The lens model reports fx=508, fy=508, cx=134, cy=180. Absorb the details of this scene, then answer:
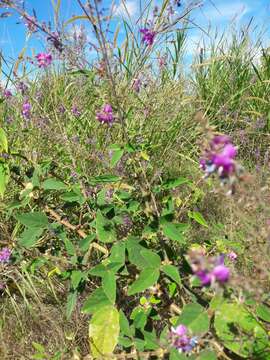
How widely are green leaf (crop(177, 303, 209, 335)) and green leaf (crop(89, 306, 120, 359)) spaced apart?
0.75 ft

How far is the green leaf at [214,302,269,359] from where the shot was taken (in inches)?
45.8

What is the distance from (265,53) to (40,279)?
3.53m

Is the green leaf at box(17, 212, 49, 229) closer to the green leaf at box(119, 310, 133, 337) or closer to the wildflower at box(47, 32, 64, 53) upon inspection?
the green leaf at box(119, 310, 133, 337)

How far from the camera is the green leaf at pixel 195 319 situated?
114 cm

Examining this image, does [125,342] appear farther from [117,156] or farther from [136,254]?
[117,156]

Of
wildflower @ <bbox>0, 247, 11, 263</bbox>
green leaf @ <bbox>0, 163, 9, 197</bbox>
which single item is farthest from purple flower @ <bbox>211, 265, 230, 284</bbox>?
wildflower @ <bbox>0, 247, 11, 263</bbox>

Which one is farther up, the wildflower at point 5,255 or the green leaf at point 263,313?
the wildflower at point 5,255

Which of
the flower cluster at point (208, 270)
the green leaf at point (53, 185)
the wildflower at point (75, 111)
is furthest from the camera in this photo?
the wildflower at point (75, 111)

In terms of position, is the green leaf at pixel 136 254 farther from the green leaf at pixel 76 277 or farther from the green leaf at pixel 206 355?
the green leaf at pixel 206 355

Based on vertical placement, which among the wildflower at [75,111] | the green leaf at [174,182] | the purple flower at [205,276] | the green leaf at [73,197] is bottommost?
the purple flower at [205,276]

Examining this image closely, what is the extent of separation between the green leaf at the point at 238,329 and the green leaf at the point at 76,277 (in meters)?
0.41

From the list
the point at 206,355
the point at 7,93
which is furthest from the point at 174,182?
the point at 7,93

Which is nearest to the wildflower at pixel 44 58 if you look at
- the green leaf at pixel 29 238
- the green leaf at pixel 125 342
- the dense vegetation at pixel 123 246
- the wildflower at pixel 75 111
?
the dense vegetation at pixel 123 246

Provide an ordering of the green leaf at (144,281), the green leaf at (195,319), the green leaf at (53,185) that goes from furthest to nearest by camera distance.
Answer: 1. the green leaf at (53,185)
2. the green leaf at (144,281)
3. the green leaf at (195,319)
